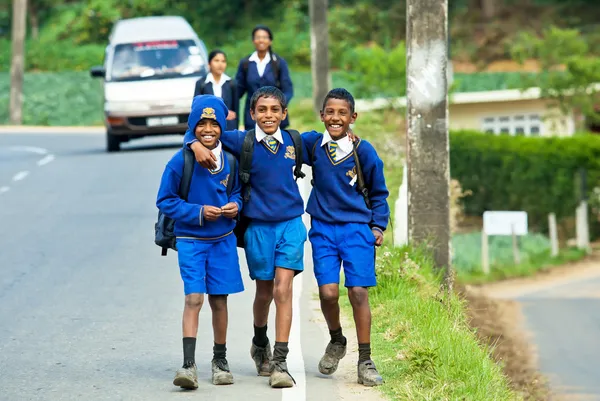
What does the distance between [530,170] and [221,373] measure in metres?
28.8

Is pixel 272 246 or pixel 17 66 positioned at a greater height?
pixel 17 66

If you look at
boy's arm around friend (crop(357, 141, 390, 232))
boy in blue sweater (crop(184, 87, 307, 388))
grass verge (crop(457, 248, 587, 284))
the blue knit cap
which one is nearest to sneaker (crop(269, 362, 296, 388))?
boy in blue sweater (crop(184, 87, 307, 388))

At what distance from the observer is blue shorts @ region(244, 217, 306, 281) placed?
7.88 meters

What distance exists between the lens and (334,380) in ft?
27.0

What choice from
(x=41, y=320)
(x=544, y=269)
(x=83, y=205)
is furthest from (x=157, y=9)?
(x=41, y=320)

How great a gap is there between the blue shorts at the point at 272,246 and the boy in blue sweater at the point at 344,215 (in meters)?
0.13

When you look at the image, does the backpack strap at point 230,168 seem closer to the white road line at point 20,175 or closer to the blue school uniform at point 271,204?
the blue school uniform at point 271,204

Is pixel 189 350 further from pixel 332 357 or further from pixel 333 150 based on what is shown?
pixel 333 150

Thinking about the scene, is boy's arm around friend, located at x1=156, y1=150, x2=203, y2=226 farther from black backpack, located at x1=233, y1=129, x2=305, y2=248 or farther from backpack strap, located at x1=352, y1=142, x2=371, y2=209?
backpack strap, located at x1=352, y1=142, x2=371, y2=209

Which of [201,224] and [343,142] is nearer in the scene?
[201,224]

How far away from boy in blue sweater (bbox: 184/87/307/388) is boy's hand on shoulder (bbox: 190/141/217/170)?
14 centimetres

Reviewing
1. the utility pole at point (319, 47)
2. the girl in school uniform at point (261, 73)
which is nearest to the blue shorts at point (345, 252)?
the girl in school uniform at point (261, 73)

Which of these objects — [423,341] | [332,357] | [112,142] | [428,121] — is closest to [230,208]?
[332,357]

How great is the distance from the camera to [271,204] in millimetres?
7859
